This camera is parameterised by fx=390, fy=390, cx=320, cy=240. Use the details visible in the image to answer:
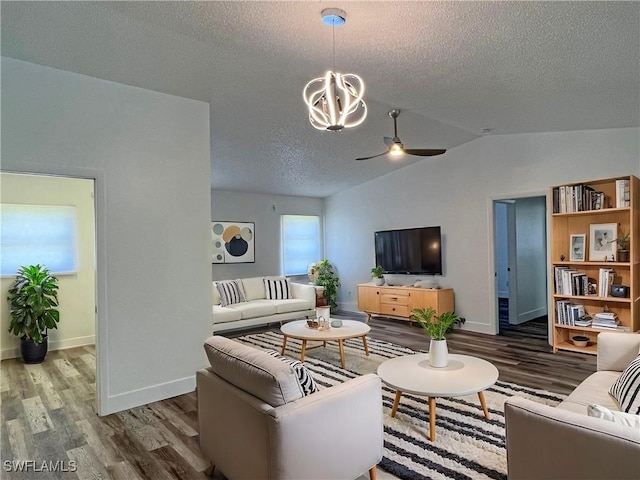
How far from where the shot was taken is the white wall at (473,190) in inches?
184

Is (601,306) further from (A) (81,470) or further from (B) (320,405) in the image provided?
(A) (81,470)

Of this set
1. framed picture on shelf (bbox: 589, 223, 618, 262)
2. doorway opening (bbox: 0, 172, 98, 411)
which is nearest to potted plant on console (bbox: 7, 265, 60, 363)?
doorway opening (bbox: 0, 172, 98, 411)

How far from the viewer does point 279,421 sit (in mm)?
1681

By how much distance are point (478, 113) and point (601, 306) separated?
2.73 meters

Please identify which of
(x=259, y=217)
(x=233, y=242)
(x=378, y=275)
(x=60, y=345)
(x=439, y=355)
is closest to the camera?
(x=439, y=355)

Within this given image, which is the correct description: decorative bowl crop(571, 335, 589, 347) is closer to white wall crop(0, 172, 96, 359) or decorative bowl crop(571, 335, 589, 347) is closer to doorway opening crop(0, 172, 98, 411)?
doorway opening crop(0, 172, 98, 411)

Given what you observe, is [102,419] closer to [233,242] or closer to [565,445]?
[565,445]

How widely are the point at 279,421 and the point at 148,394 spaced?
2.26 metres

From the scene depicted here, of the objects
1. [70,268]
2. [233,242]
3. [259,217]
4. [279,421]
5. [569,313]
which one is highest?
[259,217]

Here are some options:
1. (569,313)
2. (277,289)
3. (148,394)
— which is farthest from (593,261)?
(148,394)

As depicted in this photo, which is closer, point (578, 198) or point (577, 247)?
point (578, 198)

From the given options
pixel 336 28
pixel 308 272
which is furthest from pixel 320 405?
pixel 308 272

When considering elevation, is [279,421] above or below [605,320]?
above

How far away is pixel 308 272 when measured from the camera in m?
8.27
